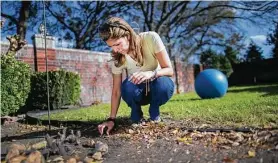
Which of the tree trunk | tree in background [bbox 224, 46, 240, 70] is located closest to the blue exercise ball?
the tree trunk

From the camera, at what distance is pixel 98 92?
11.0 meters

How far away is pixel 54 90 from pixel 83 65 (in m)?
2.89

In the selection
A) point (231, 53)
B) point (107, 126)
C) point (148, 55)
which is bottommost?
point (107, 126)

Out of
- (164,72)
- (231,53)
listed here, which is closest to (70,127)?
(164,72)

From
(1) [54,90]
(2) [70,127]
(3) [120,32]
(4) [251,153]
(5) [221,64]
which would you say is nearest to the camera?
(4) [251,153]

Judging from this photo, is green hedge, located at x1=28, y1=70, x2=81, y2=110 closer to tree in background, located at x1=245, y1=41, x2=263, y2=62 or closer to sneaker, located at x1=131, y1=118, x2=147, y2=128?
sneaker, located at x1=131, y1=118, x2=147, y2=128

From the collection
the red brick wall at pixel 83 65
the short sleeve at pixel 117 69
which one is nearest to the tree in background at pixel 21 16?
the red brick wall at pixel 83 65

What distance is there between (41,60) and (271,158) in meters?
7.42

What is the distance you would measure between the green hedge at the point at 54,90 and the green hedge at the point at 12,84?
0.82m

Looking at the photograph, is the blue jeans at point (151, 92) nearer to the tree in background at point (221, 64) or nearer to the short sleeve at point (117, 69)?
the short sleeve at point (117, 69)

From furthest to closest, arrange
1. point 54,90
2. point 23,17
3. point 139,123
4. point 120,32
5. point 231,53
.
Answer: point 231,53 → point 23,17 → point 54,90 → point 139,123 → point 120,32

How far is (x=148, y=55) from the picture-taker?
10.4 feet

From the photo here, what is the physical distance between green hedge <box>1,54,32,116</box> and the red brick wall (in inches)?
61.0

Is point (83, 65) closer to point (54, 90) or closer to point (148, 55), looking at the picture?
point (54, 90)
